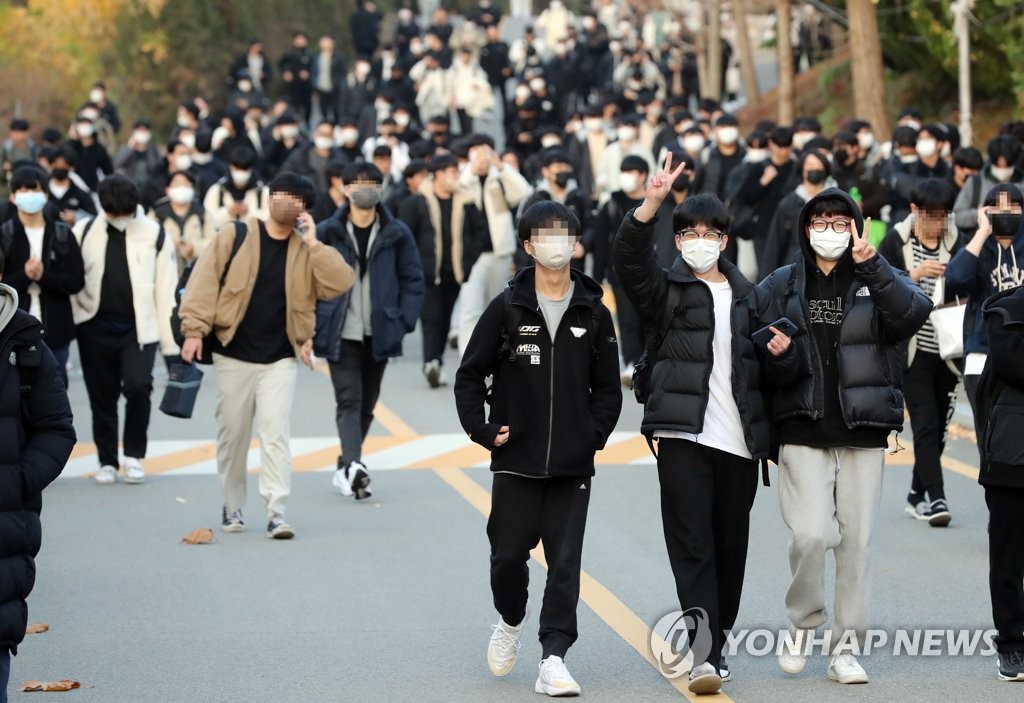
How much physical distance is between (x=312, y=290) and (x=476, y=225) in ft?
22.6

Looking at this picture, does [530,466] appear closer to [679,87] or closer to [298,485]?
[298,485]

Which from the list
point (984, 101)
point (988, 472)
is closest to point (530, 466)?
point (988, 472)

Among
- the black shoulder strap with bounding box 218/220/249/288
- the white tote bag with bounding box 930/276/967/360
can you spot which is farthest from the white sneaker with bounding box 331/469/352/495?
the white tote bag with bounding box 930/276/967/360

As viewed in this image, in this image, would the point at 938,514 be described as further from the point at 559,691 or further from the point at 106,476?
the point at 106,476

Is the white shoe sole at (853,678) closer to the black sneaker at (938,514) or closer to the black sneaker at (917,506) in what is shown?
the black sneaker at (938,514)

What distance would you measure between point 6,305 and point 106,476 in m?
6.81

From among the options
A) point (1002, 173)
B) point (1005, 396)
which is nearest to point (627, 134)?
point (1002, 173)

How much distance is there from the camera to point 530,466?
24.5 ft

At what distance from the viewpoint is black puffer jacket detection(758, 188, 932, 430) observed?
7.40m

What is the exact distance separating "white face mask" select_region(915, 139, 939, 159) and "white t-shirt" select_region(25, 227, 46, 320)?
7.84 meters

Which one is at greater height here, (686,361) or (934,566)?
(686,361)

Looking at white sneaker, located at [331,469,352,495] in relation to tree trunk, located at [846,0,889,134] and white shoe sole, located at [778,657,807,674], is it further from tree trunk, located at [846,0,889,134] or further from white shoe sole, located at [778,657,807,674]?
tree trunk, located at [846,0,889,134]

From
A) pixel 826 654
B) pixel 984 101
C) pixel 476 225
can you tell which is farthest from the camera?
pixel 984 101

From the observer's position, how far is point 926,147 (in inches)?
666
